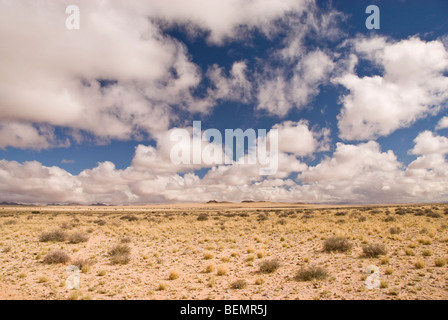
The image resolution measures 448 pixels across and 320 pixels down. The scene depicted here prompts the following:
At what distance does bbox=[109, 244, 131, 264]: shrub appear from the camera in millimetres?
16067

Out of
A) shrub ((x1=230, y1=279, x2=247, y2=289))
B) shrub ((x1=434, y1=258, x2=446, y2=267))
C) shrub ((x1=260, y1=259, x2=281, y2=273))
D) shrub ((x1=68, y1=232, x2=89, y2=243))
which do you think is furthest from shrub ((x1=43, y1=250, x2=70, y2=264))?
shrub ((x1=434, y1=258, x2=446, y2=267))

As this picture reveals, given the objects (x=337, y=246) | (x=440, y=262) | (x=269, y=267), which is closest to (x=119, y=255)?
(x=269, y=267)

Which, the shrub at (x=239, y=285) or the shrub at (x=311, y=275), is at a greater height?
the shrub at (x=311, y=275)

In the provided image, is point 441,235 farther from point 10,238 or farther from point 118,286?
point 10,238

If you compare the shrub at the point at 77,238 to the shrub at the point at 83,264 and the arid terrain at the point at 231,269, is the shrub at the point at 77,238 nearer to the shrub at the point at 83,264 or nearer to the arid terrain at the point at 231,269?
the arid terrain at the point at 231,269

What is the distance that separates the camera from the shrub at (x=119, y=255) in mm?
16067

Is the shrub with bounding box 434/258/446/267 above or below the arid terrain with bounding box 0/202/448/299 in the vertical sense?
above

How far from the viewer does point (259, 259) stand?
1709 cm

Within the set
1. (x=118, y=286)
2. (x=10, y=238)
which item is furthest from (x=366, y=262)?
(x=10, y=238)

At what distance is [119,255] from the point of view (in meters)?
16.9

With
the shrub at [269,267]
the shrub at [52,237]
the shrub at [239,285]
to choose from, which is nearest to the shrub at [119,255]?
the shrub at [52,237]

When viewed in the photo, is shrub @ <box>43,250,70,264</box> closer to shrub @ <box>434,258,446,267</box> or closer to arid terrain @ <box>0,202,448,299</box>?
arid terrain @ <box>0,202,448,299</box>
